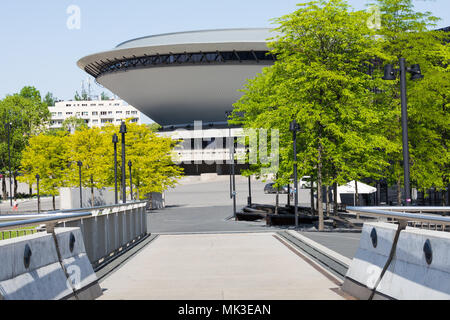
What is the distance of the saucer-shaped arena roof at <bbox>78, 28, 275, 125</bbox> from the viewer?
344ft

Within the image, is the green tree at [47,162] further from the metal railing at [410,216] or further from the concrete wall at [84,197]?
the metal railing at [410,216]

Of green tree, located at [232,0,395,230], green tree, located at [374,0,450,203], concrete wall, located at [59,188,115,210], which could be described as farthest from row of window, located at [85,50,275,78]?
green tree, located at [232,0,395,230]

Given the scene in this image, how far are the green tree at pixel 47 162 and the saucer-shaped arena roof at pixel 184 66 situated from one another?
38.0m

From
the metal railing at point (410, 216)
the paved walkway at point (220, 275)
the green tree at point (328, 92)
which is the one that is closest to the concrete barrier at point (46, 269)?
the paved walkway at point (220, 275)

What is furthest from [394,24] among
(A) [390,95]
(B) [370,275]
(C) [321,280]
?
(B) [370,275]

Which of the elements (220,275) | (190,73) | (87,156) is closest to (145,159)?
(87,156)

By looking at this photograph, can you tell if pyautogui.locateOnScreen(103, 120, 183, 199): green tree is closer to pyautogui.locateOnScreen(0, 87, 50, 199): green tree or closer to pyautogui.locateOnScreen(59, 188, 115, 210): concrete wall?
pyautogui.locateOnScreen(59, 188, 115, 210): concrete wall

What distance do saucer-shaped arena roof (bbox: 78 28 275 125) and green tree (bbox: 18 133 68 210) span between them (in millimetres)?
38039

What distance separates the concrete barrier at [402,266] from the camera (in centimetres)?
621

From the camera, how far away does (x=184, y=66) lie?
108062 mm

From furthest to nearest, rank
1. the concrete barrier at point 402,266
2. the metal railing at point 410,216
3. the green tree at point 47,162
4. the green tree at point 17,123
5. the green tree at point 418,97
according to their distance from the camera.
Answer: the green tree at point 17,123 < the green tree at point 47,162 < the green tree at point 418,97 < the metal railing at point 410,216 < the concrete barrier at point 402,266

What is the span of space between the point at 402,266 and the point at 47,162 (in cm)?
6580

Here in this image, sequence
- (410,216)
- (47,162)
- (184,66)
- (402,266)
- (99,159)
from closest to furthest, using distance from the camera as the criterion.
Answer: (410,216) < (402,266) < (99,159) < (47,162) < (184,66)

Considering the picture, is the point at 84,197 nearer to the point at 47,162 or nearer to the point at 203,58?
the point at 47,162
